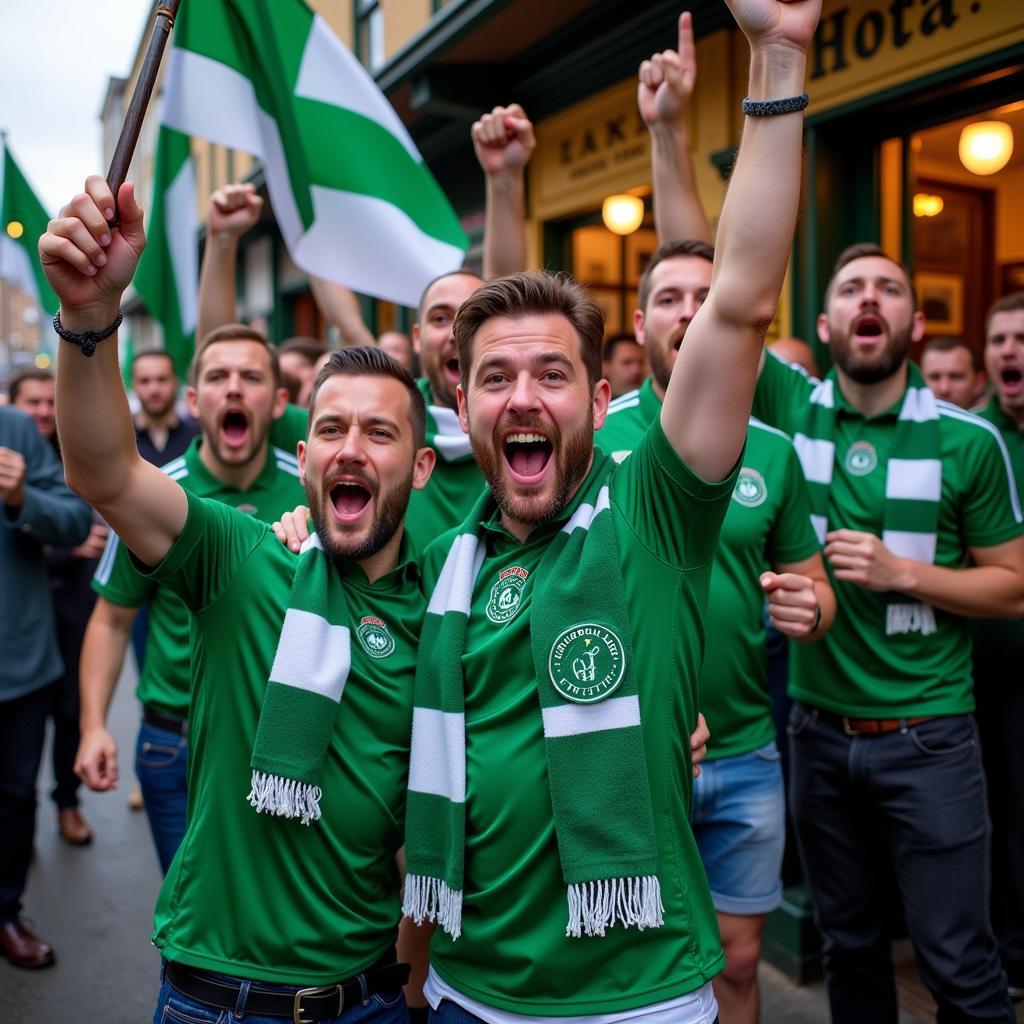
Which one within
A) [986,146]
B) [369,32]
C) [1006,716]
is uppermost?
[369,32]

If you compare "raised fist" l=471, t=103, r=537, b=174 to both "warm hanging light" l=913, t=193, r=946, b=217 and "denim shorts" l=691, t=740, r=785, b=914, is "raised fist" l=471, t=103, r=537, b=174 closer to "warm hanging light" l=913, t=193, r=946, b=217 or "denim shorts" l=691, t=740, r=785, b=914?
"denim shorts" l=691, t=740, r=785, b=914

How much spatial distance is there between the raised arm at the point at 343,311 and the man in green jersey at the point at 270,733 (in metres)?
2.30

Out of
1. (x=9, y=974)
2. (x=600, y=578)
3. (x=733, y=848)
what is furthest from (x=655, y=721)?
(x=9, y=974)

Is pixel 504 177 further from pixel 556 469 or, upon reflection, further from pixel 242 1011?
pixel 242 1011

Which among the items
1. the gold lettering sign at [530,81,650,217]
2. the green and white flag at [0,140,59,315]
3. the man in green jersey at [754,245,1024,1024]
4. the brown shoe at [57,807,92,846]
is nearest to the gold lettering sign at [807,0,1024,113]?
the man in green jersey at [754,245,1024,1024]

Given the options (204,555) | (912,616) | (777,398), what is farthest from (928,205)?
(204,555)

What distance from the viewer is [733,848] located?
9.43ft

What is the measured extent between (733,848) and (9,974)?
122 inches

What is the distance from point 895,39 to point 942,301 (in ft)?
7.78

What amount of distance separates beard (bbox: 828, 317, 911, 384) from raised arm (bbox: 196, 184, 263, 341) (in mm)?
2225

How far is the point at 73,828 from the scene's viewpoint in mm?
5531

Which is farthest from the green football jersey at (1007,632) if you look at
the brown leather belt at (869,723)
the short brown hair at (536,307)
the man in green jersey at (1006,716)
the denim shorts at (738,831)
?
the short brown hair at (536,307)

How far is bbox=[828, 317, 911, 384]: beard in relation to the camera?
10.4ft

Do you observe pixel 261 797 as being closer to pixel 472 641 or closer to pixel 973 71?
pixel 472 641
